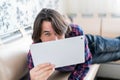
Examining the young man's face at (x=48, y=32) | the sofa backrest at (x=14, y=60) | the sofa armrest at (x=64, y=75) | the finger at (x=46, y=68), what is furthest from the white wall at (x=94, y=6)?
the finger at (x=46, y=68)

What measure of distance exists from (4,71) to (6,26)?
0.43 m

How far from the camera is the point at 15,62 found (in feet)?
3.43

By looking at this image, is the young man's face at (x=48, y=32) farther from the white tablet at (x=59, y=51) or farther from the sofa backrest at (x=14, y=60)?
the sofa backrest at (x=14, y=60)

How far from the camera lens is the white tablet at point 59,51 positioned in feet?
2.69

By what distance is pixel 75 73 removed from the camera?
1081 mm

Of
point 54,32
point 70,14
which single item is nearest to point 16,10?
point 54,32

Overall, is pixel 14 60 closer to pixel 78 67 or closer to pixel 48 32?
pixel 48 32

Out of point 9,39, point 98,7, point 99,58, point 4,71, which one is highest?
point 98,7

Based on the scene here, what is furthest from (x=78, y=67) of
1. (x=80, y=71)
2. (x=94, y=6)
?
(x=94, y=6)

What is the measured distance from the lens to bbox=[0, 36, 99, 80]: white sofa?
967 mm

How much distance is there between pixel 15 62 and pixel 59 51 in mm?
328

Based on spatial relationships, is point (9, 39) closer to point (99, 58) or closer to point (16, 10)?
point (16, 10)

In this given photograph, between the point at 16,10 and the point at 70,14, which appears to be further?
the point at 70,14

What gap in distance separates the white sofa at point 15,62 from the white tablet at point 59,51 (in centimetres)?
21
